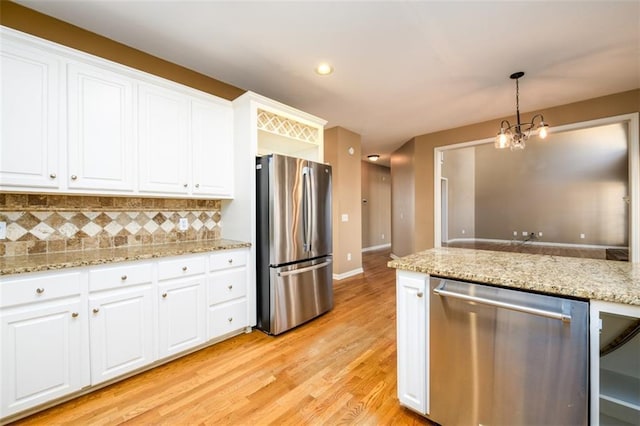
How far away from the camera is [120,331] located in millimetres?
1826

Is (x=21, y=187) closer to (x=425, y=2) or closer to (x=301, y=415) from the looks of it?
(x=301, y=415)

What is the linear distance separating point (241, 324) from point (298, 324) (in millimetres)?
594

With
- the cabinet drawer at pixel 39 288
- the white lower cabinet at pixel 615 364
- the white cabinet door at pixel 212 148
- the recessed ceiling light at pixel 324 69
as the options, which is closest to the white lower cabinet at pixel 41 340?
the cabinet drawer at pixel 39 288

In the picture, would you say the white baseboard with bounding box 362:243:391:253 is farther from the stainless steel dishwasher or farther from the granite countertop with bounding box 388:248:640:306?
the stainless steel dishwasher

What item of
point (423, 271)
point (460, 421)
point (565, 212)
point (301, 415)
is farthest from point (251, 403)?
point (565, 212)

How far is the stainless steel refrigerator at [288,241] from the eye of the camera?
2520mm

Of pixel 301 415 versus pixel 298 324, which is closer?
pixel 301 415

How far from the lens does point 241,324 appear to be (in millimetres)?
2539

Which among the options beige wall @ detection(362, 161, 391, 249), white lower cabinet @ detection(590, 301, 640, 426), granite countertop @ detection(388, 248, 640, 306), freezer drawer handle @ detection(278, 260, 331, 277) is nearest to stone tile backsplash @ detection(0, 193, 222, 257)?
freezer drawer handle @ detection(278, 260, 331, 277)

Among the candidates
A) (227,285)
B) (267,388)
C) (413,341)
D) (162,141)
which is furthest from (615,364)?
(162,141)

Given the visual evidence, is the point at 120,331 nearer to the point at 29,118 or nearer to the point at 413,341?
the point at 29,118

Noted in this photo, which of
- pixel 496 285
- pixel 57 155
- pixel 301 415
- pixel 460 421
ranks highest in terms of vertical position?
pixel 57 155

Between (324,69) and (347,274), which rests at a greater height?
(324,69)

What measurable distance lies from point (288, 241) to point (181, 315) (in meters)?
1.12
